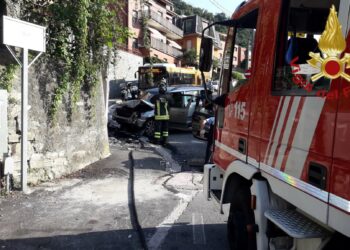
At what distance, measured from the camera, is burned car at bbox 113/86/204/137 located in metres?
13.8

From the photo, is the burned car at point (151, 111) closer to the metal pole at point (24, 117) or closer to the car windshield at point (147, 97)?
the car windshield at point (147, 97)

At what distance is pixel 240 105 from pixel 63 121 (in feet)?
16.9

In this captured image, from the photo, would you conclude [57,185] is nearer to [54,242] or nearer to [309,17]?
[54,242]

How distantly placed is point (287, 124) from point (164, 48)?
4850cm

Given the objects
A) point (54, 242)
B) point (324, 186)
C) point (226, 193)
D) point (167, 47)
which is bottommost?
point (54, 242)

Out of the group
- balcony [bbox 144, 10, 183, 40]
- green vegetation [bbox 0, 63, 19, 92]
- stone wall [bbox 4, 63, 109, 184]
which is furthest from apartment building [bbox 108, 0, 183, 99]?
green vegetation [bbox 0, 63, 19, 92]

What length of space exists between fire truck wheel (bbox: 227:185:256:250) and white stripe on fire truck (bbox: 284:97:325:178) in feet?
3.05

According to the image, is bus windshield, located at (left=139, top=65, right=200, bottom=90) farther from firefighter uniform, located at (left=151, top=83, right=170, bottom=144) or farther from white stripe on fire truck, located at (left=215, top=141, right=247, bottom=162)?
white stripe on fire truck, located at (left=215, top=141, right=247, bottom=162)

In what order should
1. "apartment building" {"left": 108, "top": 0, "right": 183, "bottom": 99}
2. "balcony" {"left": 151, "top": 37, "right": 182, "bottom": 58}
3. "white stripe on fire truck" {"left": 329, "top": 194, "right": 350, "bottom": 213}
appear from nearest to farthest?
"white stripe on fire truck" {"left": 329, "top": 194, "right": 350, "bottom": 213}, "apartment building" {"left": 108, "top": 0, "right": 183, "bottom": 99}, "balcony" {"left": 151, "top": 37, "right": 182, "bottom": 58}

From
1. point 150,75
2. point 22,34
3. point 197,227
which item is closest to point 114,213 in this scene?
point 197,227

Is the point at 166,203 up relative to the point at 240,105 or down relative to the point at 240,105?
down

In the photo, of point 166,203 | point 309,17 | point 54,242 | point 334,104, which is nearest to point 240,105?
point 309,17

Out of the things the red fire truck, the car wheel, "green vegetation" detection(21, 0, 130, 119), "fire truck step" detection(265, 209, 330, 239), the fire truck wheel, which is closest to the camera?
the red fire truck

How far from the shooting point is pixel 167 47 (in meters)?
51.4
